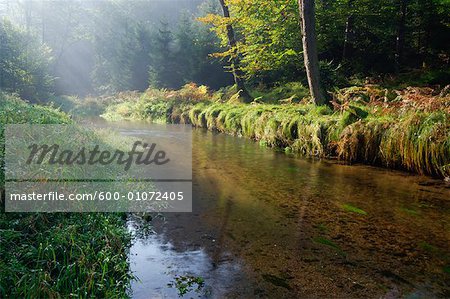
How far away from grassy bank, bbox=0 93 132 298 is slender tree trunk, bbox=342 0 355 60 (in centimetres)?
1541

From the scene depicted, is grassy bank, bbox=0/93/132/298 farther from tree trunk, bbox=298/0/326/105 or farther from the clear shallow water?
tree trunk, bbox=298/0/326/105

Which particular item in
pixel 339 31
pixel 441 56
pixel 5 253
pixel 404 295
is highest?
pixel 339 31

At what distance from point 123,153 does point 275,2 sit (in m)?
9.56

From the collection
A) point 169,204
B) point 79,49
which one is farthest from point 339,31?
point 79,49

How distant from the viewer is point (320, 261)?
3936mm

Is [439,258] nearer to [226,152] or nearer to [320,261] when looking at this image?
[320,261]

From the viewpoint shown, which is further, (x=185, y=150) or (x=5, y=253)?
(x=185, y=150)

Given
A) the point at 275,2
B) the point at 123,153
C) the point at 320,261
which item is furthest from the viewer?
the point at 275,2

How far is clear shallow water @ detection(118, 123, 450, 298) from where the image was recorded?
3.48 m

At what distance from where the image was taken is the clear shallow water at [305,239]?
348 centimetres

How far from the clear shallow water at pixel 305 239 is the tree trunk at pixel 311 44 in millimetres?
4691

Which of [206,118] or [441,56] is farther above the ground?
[441,56]

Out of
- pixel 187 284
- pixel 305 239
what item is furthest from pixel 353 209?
pixel 187 284

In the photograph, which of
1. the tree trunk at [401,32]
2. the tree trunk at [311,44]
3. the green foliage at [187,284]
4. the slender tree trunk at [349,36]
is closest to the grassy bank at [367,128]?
the tree trunk at [311,44]
